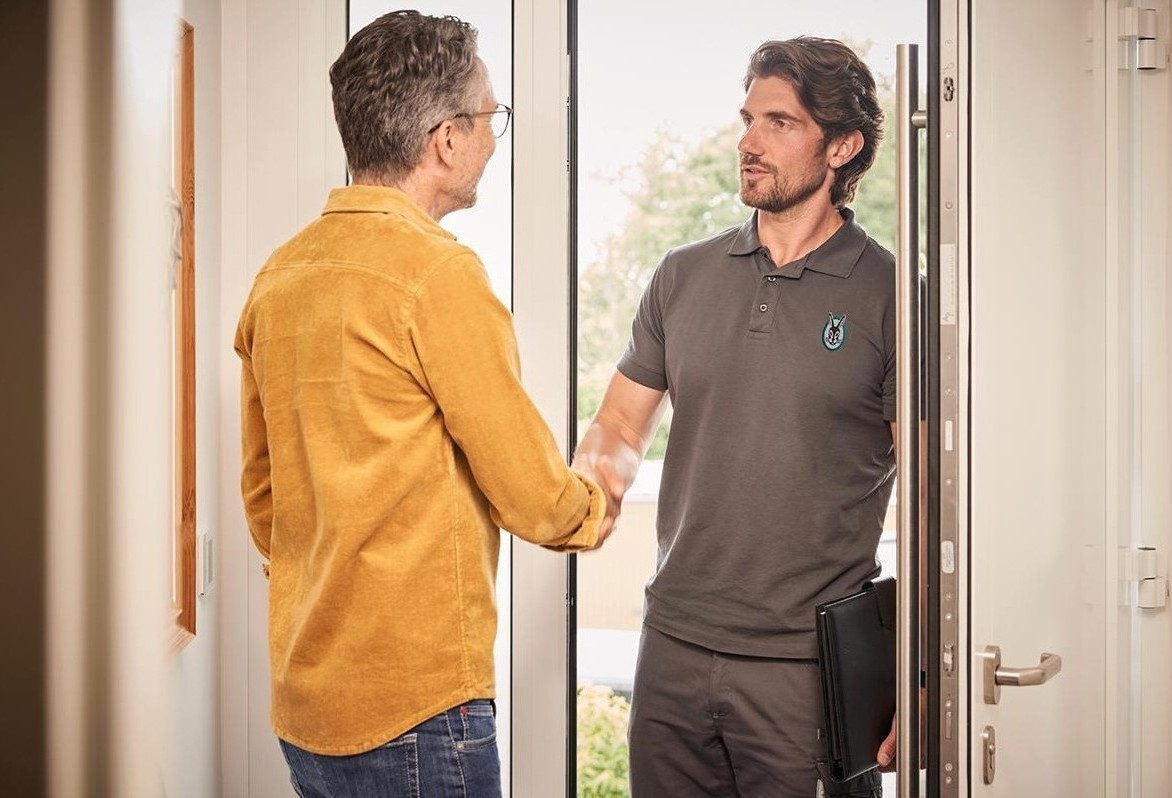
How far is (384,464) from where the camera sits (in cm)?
118

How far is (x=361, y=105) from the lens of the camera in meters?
1.29

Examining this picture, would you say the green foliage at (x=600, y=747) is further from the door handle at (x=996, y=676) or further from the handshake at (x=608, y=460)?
the door handle at (x=996, y=676)

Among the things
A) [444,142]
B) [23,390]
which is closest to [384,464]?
[444,142]

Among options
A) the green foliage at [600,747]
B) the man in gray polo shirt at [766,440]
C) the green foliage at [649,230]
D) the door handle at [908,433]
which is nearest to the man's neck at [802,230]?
the man in gray polo shirt at [766,440]

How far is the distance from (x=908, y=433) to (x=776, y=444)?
1.81 feet

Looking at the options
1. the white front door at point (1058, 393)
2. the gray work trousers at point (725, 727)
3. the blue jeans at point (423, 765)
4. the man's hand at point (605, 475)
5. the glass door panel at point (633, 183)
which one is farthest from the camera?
the glass door panel at point (633, 183)

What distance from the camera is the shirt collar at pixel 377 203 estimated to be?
1235 millimetres

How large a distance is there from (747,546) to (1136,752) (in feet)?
2.48

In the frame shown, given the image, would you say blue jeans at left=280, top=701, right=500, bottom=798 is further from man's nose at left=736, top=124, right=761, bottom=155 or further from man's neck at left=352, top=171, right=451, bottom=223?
man's nose at left=736, top=124, right=761, bottom=155

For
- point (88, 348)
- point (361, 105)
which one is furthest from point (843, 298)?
point (88, 348)

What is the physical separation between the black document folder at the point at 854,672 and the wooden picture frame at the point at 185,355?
1.08 metres

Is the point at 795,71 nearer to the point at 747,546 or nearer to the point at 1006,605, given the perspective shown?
the point at 747,546

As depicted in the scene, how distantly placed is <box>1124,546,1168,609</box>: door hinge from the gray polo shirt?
45 cm

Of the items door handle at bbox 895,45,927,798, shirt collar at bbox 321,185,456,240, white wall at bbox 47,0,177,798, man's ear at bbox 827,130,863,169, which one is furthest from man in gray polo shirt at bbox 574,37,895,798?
white wall at bbox 47,0,177,798
